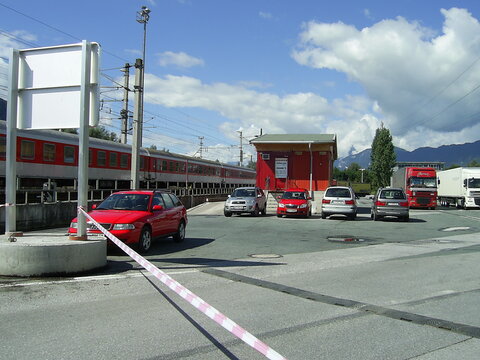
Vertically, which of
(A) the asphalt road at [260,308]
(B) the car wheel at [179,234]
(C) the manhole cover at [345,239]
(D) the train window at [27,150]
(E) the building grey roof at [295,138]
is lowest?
(A) the asphalt road at [260,308]

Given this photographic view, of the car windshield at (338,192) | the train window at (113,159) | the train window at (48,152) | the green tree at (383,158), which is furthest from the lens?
the green tree at (383,158)

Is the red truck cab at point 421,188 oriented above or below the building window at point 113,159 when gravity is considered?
below

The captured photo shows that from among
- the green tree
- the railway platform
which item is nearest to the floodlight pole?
the railway platform

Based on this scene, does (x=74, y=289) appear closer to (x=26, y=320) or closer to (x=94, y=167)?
(x=26, y=320)

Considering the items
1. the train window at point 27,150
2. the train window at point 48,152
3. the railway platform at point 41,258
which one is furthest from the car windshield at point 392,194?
the railway platform at point 41,258

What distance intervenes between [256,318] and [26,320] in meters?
2.67

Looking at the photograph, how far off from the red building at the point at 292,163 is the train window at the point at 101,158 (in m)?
10.3

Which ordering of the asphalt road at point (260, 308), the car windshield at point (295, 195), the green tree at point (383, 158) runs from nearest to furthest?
the asphalt road at point (260, 308), the car windshield at point (295, 195), the green tree at point (383, 158)

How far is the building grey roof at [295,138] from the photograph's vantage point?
30.4m

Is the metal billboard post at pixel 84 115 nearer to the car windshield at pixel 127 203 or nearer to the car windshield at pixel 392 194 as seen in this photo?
the car windshield at pixel 127 203

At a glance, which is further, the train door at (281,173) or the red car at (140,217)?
the train door at (281,173)

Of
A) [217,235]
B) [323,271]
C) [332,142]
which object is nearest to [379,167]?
[332,142]

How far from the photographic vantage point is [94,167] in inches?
970

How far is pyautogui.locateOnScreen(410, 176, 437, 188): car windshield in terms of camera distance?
111 ft
